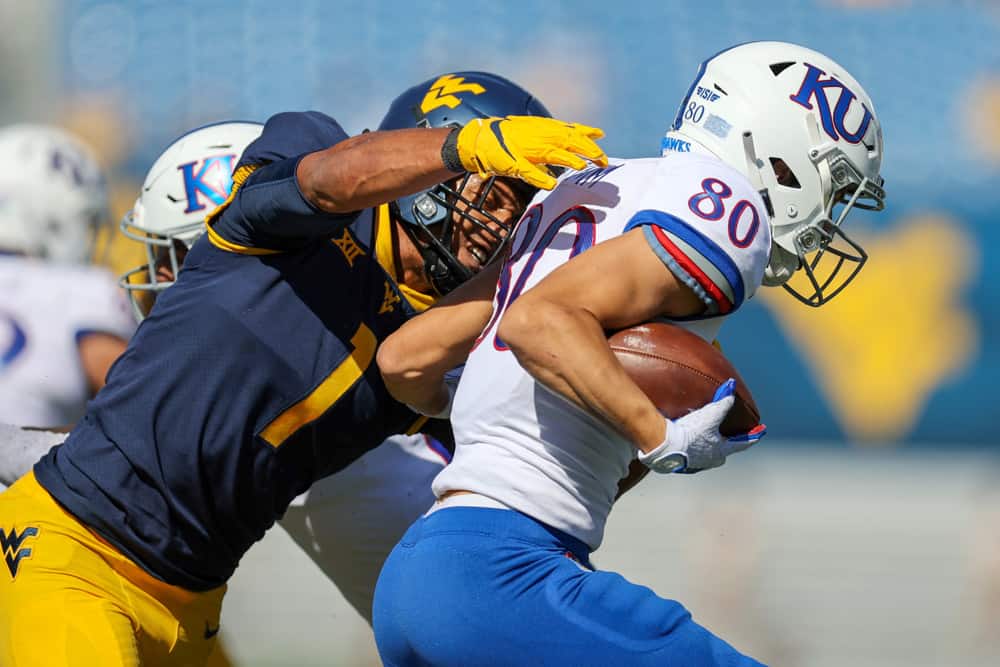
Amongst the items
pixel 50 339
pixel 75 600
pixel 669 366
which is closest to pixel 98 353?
pixel 50 339

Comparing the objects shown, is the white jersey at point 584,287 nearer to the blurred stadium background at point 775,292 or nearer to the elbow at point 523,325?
the elbow at point 523,325

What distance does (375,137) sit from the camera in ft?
8.14

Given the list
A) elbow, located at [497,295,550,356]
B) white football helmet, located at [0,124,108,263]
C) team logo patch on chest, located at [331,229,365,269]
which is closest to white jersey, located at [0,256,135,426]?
white football helmet, located at [0,124,108,263]

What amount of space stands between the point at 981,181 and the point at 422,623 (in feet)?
21.2

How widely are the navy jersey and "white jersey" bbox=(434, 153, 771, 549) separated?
2.02 feet

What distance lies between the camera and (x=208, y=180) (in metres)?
3.79

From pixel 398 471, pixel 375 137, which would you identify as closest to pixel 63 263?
pixel 398 471

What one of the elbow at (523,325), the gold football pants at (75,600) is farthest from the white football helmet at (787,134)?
the gold football pants at (75,600)

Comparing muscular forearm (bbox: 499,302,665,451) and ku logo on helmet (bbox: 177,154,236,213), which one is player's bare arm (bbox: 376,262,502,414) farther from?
ku logo on helmet (bbox: 177,154,236,213)

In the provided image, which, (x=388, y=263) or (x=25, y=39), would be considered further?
(x=25, y=39)

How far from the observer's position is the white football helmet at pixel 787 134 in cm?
275

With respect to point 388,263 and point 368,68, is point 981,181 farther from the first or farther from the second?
point 388,263

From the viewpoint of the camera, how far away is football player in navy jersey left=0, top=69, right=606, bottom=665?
2.68m

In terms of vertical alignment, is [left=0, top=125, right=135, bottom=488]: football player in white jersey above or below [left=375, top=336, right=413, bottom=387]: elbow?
below
